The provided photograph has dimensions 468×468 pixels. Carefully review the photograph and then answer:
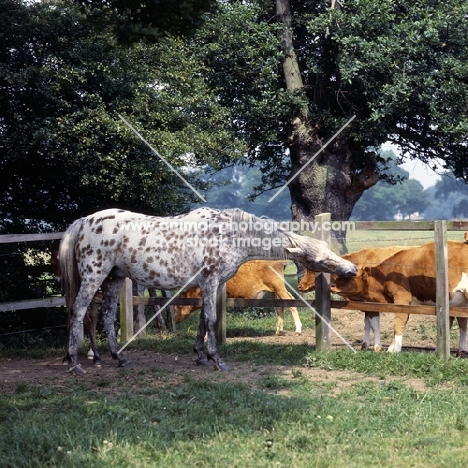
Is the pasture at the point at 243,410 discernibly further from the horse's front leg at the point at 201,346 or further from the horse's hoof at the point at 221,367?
the horse's front leg at the point at 201,346

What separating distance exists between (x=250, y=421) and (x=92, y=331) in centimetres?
487

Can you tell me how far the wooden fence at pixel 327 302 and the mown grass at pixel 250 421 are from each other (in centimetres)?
67

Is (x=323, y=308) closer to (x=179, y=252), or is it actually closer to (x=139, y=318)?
(x=179, y=252)

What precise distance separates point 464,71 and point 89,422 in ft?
45.0

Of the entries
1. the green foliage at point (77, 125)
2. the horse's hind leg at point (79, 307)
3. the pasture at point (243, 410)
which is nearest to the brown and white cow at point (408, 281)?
the pasture at point (243, 410)

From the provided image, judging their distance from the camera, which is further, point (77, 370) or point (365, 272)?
point (365, 272)

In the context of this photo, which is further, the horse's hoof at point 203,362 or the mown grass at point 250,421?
the horse's hoof at point 203,362

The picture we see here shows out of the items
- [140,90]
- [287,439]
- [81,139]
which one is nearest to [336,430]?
[287,439]

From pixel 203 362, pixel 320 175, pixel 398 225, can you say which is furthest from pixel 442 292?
pixel 320 175

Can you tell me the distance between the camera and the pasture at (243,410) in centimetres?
633

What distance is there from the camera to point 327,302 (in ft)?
38.4

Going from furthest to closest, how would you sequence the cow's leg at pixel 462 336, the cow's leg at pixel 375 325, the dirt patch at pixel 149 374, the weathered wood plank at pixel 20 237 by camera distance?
the cow's leg at pixel 375 325 < the weathered wood plank at pixel 20 237 < the cow's leg at pixel 462 336 < the dirt patch at pixel 149 374

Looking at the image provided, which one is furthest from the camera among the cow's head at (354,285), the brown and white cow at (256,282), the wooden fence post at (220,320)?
the brown and white cow at (256,282)

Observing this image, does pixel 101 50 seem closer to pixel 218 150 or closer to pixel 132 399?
pixel 218 150
